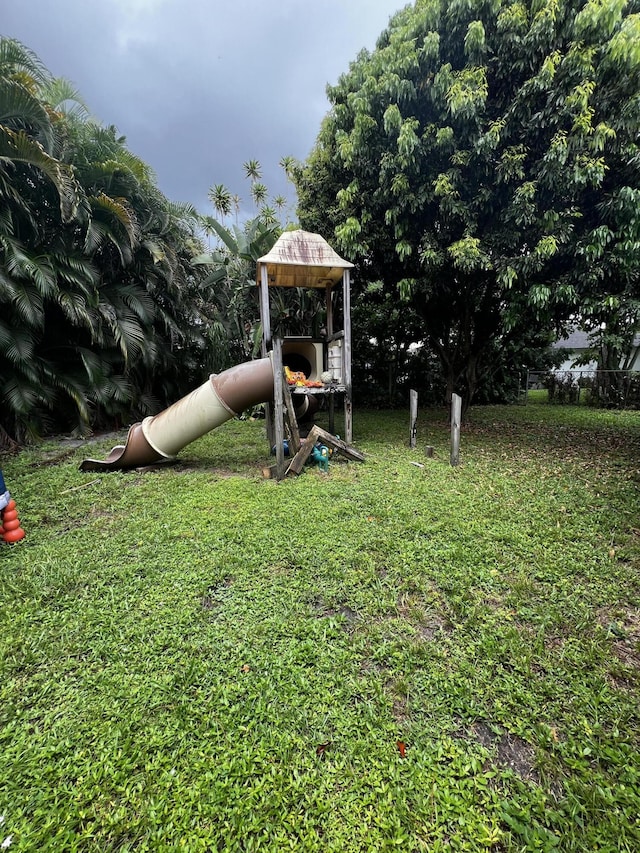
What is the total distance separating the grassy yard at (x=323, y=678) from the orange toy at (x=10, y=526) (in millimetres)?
120

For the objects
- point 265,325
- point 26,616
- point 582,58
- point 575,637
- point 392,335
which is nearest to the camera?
point 575,637

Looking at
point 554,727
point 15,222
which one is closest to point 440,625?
point 554,727

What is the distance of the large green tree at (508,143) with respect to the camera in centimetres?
504

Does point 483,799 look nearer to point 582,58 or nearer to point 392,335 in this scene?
point 582,58

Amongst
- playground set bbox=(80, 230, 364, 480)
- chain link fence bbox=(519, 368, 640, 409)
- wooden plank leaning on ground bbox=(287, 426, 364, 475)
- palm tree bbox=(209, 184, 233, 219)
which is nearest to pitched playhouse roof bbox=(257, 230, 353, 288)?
playground set bbox=(80, 230, 364, 480)

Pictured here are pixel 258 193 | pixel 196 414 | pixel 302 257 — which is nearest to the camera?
pixel 196 414

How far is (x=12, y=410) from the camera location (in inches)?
289

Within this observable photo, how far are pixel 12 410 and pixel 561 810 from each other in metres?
9.40

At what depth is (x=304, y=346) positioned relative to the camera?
25.5 ft

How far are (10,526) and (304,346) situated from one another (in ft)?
18.6

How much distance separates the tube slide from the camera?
545 cm

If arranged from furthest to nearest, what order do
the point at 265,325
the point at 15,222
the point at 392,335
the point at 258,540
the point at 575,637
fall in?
the point at 392,335 < the point at 15,222 < the point at 265,325 < the point at 258,540 < the point at 575,637

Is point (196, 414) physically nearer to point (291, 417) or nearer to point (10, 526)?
point (291, 417)

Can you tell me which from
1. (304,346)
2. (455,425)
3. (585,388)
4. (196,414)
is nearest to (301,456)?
(196,414)
